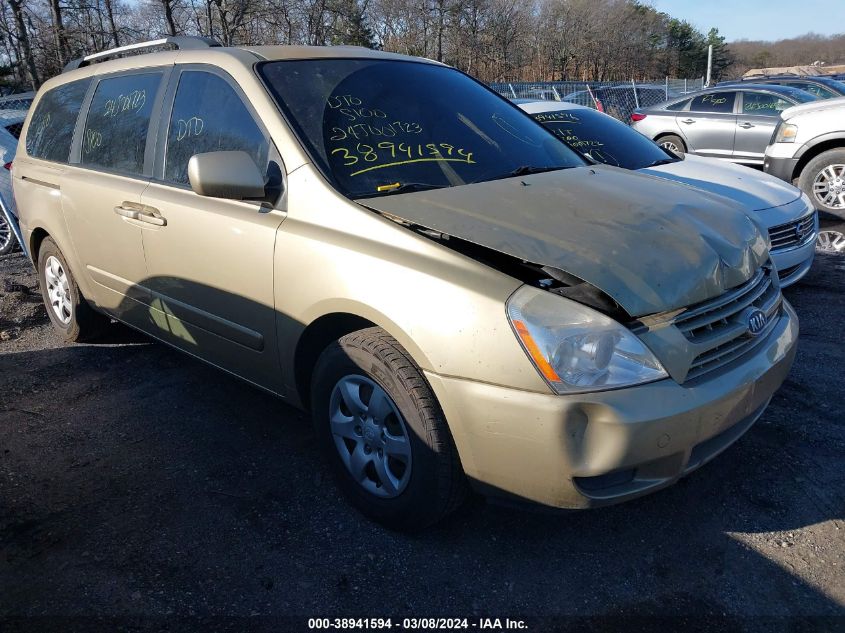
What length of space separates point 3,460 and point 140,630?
5.37 feet

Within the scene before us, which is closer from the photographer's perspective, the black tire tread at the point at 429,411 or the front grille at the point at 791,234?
the black tire tread at the point at 429,411

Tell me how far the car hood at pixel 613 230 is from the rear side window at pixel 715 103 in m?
9.14

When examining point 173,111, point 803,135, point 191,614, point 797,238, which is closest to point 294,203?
point 173,111

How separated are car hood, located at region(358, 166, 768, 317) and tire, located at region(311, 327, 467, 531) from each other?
1.77 feet

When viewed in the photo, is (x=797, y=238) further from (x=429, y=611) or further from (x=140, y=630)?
(x=140, y=630)

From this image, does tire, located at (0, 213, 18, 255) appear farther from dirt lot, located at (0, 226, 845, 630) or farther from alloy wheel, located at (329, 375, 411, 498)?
alloy wheel, located at (329, 375, 411, 498)

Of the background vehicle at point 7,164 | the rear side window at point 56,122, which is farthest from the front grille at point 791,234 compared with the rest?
the background vehicle at point 7,164

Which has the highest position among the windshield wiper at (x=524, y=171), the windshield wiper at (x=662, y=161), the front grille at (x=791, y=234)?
the windshield wiper at (x=524, y=171)

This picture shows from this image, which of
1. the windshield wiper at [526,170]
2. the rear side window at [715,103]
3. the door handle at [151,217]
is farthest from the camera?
the rear side window at [715,103]

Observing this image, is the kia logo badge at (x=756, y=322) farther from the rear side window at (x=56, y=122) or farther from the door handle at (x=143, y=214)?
the rear side window at (x=56, y=122)

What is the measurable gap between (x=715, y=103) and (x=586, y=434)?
35.4 ft

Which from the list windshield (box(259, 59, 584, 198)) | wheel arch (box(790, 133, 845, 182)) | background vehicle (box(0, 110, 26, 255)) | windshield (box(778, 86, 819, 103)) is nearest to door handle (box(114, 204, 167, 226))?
windshield (box(259, 59, 584, 198))

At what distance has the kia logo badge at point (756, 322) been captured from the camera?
2480 millimetres

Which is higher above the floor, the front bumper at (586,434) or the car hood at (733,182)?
the car hood at (733,182)
